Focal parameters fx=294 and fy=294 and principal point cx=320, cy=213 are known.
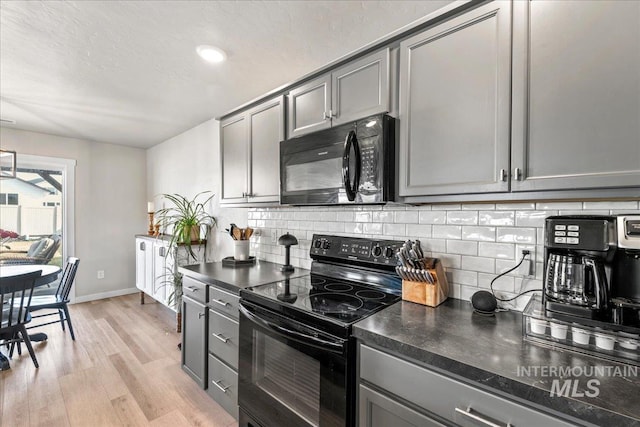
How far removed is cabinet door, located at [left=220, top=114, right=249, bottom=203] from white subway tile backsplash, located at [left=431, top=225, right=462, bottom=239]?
145 cm

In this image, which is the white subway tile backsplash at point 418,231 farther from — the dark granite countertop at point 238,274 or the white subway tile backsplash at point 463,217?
the dark granite countertop at point 238,274

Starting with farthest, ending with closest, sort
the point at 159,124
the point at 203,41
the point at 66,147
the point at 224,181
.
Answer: the point at 66,147 < the point at 159,124 < the point at 224,181 < the point at 203,41

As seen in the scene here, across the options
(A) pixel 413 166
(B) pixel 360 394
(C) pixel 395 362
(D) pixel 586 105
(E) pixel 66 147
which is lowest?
(B) pixel 360 394

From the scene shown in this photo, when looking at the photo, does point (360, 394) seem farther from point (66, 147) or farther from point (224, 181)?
point (66, 147)

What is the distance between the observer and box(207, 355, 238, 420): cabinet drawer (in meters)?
1.86

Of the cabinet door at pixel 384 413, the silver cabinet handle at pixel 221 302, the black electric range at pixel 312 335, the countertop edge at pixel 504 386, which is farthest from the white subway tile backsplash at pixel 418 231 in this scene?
the silver cabinet handle at pixel 221 302

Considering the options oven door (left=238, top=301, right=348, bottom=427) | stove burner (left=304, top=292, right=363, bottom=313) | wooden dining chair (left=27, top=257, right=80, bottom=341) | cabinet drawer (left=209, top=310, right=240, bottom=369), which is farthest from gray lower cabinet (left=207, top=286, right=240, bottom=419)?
wooden dining chair (left=27, top=257, right=80, bottom=341)

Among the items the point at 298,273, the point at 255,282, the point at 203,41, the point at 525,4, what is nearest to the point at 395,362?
the point at 255,282

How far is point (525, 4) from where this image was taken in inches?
43.6

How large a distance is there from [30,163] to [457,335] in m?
5.28

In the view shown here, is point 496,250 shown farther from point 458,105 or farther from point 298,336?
point 298,336

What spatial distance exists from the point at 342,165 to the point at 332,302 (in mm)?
718

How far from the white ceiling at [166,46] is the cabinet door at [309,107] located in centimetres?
27

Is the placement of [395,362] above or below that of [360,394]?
above
